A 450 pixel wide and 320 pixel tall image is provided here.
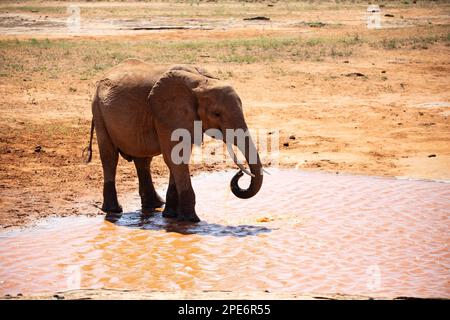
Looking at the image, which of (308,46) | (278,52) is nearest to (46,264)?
(278,52)

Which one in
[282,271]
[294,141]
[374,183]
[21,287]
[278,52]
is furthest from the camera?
[278,52]

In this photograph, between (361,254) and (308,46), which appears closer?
(361,254)

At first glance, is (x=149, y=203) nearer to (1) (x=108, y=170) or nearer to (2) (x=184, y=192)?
(1) (x=108, y=170)

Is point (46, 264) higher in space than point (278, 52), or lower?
lower

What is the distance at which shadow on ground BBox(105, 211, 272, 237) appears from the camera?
29.9 ft

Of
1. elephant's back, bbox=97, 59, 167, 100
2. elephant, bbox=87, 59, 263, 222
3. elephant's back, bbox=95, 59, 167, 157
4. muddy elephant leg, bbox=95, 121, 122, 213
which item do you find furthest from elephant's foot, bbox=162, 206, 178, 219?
elephant's back, bbox=97, 59, 167, 100

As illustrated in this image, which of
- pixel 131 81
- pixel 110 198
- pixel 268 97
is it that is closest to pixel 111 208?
pixel 110 198

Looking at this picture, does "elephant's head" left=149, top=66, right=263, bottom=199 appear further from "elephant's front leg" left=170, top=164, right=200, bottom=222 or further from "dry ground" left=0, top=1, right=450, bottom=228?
"dry ground" left=0, top=1, right=450, bottom=228

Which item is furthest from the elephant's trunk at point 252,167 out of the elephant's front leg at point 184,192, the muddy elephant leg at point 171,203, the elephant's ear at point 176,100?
the muddy elephant leg at point 171,203

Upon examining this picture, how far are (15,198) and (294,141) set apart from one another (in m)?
5.49

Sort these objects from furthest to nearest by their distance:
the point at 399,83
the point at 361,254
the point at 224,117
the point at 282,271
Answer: the point at 399,83 < the point at 224,117 < the point at 361,254 < the point at 282,271
